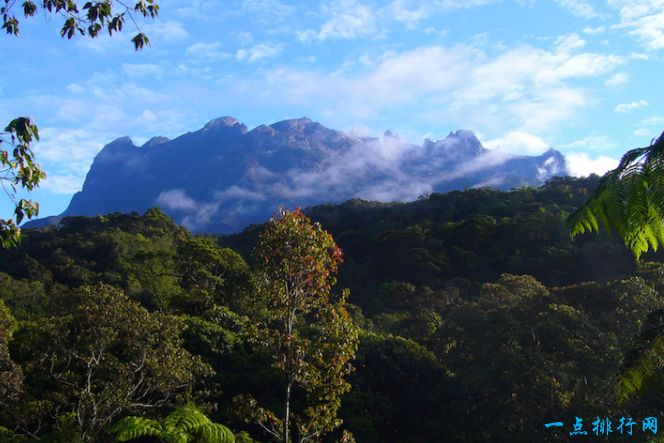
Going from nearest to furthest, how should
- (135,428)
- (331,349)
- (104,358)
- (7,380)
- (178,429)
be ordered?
(331,349) < (178,429) < (135,428) < (7,380) < (104,358)

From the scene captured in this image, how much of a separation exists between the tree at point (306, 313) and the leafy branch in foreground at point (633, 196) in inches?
154

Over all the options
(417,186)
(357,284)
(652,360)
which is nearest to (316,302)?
(652,360)

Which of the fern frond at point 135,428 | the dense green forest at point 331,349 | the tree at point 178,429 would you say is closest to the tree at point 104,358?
the dense green forest at point 331,349

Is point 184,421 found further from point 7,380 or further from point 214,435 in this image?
point 7,380

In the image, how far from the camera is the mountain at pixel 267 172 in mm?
147125

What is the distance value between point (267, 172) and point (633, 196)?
6398 inches

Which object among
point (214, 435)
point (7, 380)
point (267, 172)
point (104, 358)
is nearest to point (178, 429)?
point (214, 435)

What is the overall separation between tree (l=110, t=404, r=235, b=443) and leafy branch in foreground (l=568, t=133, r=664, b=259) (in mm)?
5853

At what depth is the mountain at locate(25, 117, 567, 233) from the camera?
147m

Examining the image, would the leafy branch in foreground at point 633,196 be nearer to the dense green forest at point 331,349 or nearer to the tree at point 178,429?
the dense green forest at point 331,349

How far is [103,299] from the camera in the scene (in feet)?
34.7

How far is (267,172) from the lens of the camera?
164m

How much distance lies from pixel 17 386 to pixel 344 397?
8.34 metres

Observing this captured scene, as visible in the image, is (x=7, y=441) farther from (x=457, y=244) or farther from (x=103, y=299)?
(x=457, y=244)
